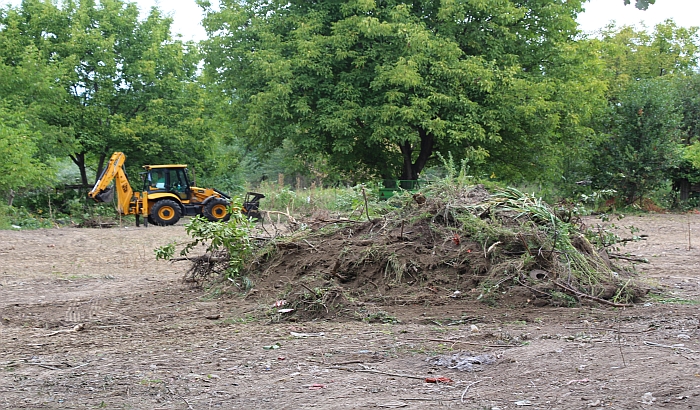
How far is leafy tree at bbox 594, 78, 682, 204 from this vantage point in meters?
23.9

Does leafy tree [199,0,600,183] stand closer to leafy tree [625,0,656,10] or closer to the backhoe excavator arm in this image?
the backhoe excavator arm

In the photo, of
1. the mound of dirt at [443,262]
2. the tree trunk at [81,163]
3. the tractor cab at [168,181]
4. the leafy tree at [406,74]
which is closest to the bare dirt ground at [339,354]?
the mound of dirt at [443,262]

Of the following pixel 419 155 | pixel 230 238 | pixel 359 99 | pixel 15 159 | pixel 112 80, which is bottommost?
pixel 230 238

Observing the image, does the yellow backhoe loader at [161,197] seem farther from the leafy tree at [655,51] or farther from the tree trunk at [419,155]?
the leafy tree at [655,51]

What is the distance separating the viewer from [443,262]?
769 cm

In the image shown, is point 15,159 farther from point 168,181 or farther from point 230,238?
point 230,238

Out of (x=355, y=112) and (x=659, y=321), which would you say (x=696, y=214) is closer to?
(x=355, y=112)

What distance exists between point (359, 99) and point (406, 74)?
111 inches

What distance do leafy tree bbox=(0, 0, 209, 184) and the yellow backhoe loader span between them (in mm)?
7856

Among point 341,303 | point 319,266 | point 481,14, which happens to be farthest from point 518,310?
point 481,14

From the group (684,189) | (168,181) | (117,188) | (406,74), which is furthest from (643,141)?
(117,188)

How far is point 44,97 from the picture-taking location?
92.1 feet

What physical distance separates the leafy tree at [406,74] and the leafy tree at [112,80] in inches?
226

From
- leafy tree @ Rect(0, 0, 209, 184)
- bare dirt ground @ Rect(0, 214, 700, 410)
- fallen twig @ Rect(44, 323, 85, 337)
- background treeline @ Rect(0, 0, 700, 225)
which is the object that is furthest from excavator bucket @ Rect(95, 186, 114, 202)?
fallen twig @ Rect(44, 323, 85, 337)
